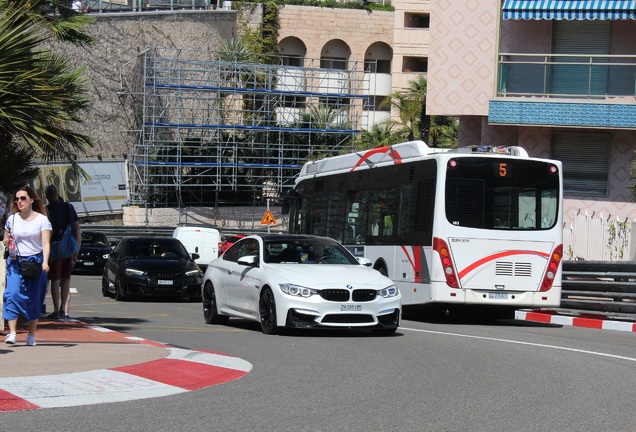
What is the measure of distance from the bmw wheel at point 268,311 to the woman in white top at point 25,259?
3.75 meters

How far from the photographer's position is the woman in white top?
12516 millimetres

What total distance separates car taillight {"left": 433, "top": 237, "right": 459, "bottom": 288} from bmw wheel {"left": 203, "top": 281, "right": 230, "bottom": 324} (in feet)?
13.0

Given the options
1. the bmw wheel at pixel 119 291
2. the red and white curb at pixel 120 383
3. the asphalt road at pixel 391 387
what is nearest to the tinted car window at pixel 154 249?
the bmw wheel at pixel 119 291

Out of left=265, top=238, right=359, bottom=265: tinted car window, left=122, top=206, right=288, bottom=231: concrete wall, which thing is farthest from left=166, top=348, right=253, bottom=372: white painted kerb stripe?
left=122, top=206, right=288, bottom=231: concrete wall

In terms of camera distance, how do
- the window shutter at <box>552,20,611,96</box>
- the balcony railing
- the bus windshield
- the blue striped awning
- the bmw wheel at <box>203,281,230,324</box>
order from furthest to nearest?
the window shutter at <box>552,20,611,96</box>, the balcony railing, the blue striped awning, the bus windshield, the bmw wheel at <box>203,281,230,324</box>

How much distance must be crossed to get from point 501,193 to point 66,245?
25.4 ft

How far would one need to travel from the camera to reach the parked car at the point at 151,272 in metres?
24.7

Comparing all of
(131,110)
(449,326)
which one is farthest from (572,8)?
(131,110)

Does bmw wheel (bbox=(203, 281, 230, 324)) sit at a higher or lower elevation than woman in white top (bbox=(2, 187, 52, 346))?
lower

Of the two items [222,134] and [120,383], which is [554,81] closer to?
[120,383]

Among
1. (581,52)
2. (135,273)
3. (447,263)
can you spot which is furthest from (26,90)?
(581,52)

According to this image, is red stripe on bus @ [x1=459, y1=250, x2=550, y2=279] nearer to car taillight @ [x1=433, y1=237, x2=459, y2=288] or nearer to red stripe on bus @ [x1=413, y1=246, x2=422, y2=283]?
car taillight @ [x1=433, y1=237, x2=459, y2=288]

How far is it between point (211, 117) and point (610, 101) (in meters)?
40.9

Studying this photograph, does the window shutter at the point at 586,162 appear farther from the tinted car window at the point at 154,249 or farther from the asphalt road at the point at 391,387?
the asphalt road at the point at 391,387
